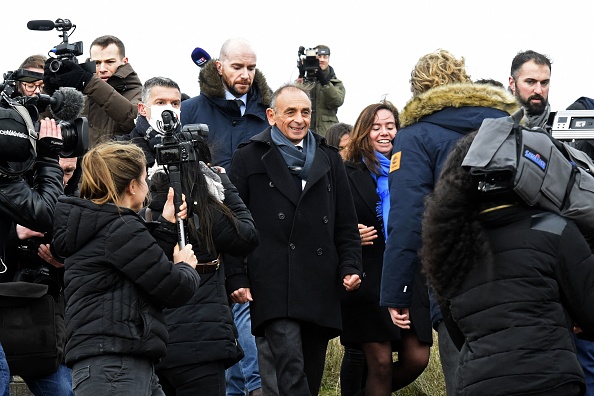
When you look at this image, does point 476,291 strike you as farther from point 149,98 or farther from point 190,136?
point 149,98

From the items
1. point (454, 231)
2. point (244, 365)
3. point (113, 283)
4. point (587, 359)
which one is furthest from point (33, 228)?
point (587, 359)

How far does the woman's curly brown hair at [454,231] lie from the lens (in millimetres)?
4367

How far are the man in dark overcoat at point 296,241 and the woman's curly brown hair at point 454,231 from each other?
1.85 meters

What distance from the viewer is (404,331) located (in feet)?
23.5

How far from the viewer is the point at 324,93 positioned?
33.7ft

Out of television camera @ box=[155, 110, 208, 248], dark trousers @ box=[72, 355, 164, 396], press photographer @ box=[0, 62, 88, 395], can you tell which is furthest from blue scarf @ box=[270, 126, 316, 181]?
dark trousers @ box=[72, 355, 164, 396]

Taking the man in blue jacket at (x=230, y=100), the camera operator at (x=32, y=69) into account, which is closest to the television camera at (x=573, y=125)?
the man in blue jacket at (x=230, y=100)

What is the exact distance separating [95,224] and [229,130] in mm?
2839

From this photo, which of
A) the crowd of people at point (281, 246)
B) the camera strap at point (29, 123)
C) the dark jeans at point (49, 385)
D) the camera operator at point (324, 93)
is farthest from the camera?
the camera operator at point (324, 93)

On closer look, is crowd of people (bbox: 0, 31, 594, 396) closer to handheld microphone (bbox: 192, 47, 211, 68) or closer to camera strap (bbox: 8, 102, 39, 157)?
camera strap (bbox: 8, 102, 39, 157)

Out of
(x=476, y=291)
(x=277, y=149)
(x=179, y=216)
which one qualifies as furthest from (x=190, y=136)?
(x=476, y=291)

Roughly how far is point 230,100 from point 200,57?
0.92m

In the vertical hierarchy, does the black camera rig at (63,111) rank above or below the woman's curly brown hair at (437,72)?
below

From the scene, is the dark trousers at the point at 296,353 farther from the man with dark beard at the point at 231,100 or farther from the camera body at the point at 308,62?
the camera body at the point at 308,62
